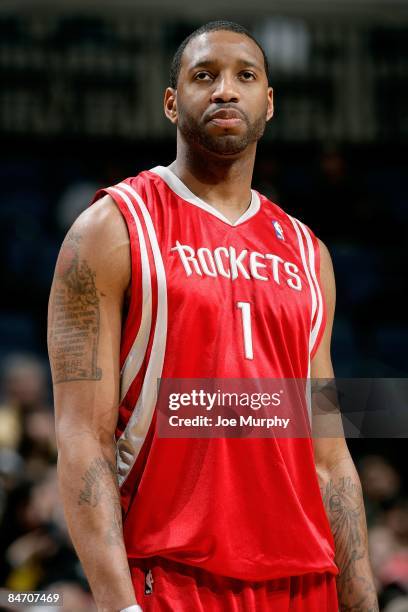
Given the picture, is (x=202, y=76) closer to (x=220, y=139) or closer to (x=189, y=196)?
(x=220, y=139)

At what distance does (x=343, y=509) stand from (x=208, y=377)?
1.92 feet

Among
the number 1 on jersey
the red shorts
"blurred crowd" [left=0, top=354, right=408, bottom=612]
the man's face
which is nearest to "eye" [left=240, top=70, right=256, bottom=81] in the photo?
the man's face

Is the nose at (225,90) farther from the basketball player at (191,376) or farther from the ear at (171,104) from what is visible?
the ear at (171,104)

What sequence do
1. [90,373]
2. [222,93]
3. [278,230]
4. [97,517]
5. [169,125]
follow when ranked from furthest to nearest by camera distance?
[169,125], [278,230], [222,93], [90,373], [97,517]

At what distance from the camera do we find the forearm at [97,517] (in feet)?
7.52

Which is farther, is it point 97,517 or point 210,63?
point 210,63

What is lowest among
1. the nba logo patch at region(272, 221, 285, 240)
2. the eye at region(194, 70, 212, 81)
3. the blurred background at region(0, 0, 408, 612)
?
the nba logo patch at region(272, 221, 285, 240)

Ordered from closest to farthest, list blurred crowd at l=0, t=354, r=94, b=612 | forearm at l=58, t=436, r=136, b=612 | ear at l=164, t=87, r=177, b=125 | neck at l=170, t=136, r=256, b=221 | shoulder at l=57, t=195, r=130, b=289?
1. forearm at l=58, t=436, r=136, b=612
2. shoulder at l=57, t=195, r=130, b=289
3. neck at l=170, t=136, r=256, b=221
4. ear at l=164, t=87, r=177, b=125
5. blurred crowd at l=0, t=354, r=94, b=612

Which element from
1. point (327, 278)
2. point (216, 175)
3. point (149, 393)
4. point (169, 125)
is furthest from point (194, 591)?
point (169, 125)

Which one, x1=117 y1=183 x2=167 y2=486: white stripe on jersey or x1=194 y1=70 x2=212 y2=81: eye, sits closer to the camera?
x1=117 y1=183 x2=167 y2=486: white stripe on jersey

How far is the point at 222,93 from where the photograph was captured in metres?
2.66

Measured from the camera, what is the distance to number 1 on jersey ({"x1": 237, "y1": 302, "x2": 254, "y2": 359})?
2549 mm

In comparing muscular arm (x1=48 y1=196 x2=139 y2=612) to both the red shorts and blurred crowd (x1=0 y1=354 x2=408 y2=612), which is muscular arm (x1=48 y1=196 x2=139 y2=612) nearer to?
the red shorts

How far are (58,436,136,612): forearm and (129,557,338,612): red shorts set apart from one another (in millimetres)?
111
